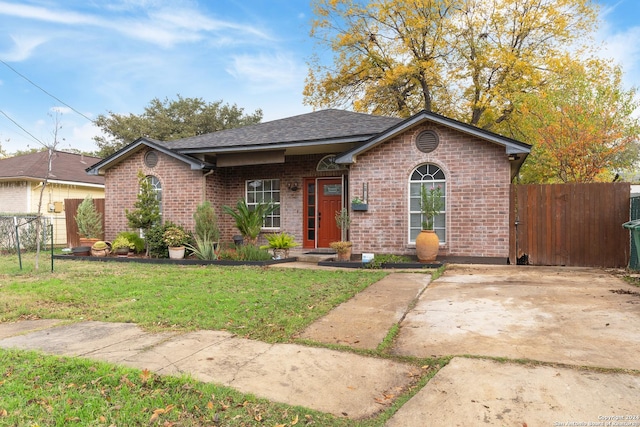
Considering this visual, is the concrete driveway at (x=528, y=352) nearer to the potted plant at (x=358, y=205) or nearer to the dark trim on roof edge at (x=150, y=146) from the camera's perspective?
the potted plant at (x=358, y=205)

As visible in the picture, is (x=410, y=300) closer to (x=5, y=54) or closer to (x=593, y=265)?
(x=593, y=265)

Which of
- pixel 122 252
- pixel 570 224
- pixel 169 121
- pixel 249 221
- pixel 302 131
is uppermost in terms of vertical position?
pixel 169 121

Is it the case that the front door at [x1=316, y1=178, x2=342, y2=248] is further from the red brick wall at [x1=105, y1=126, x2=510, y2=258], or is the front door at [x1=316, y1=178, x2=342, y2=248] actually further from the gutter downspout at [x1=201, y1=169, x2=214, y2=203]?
the gutter downspout at [x1=201, y1=169, x2=214, y2=203]

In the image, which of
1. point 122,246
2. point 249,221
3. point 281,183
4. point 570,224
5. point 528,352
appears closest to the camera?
point 528,352

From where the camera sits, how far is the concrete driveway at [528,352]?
2.52 m

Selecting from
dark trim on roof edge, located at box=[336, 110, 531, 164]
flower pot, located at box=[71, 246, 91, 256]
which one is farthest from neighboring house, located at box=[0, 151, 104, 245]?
dark trim on roof edge, located at box=[336, 110, 531, 164]

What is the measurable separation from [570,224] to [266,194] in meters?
8.62

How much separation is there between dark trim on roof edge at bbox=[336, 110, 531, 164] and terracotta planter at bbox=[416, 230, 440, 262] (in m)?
2.51

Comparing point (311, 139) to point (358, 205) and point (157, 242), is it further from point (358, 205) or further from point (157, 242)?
point (157, 242)

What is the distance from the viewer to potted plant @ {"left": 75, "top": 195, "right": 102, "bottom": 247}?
41.0 feet

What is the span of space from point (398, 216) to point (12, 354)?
8.24 m

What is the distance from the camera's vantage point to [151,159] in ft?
42.4

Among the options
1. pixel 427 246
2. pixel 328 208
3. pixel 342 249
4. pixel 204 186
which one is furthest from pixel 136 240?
pixel 427 246

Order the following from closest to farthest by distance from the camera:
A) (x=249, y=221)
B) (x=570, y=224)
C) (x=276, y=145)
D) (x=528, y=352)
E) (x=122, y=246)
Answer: (x=528, y=352)
(x=570, y=224)
(x=249, y=221)
(x=276, y=145)
(x=122, y=246)
